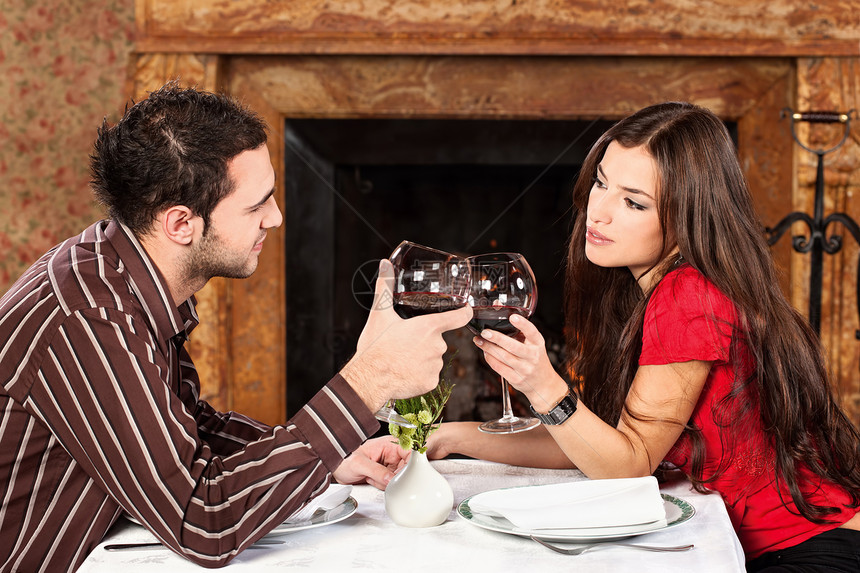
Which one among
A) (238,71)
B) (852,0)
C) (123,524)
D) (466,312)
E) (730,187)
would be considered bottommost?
(123,524)

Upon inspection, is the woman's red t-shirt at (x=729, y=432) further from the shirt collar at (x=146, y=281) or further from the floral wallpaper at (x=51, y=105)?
the floral wallpaper at (x=51, y=105)

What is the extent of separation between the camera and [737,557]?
89 centimetres

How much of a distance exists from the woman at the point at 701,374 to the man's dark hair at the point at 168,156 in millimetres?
431

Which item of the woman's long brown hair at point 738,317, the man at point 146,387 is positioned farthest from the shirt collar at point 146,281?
the woman's long brown hair at point 738,317

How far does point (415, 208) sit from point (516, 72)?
589 mm

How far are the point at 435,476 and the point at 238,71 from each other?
2.05 m

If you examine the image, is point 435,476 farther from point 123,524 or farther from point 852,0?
point 852,0

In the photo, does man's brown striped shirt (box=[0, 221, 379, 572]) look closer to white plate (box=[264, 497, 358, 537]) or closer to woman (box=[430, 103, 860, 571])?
white plate (box=[264, 497, 358, 537])

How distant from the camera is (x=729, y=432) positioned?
1.19 meters

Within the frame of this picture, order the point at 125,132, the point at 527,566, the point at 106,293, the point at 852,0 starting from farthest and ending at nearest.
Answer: the point at 852,0 → the point at 125,132 → the point at 106,293 → the point at 527,566

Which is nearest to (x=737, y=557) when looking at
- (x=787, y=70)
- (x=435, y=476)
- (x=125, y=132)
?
(x=435, y=476)

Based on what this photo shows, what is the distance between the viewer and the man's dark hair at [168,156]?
112 centimetres

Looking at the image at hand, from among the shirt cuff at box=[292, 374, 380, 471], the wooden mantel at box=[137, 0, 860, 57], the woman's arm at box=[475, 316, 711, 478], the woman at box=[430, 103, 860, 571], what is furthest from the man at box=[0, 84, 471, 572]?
the wooden mantel at box=[137, 0, 860, 57]

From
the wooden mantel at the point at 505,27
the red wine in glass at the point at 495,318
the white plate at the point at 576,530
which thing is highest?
the wooden mantel at the point at 505,27
